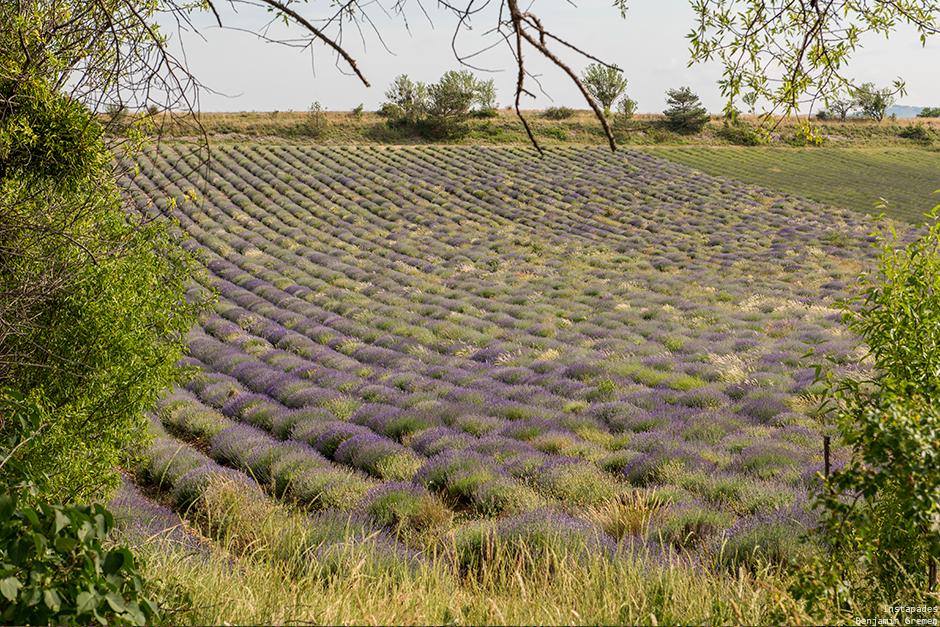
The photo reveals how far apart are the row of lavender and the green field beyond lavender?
53mm

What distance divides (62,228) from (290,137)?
46.5m

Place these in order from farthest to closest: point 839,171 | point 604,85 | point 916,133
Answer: point 916,133
point 604,85
point 839,171

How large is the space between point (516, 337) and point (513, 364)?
5.56 feet

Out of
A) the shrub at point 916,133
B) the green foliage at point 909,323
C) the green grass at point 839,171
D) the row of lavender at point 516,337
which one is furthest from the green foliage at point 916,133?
the green foliage at point 909,323

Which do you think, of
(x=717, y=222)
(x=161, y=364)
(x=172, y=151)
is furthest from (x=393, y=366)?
(x=172, y=151)

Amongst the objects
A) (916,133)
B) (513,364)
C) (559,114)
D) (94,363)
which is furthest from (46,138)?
(916,133)

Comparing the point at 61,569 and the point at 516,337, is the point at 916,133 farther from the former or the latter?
the point at 61,569

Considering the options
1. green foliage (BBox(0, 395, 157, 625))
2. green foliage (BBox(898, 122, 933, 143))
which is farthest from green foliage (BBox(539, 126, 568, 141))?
green foliage (BBox(0, 395, 157, 625))

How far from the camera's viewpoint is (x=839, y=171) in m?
38.0

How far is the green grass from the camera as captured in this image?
2998 centimetres

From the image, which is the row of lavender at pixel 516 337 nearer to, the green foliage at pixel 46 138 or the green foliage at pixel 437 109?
the green foliage at pixel 46 138

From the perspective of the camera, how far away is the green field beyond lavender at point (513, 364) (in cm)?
554

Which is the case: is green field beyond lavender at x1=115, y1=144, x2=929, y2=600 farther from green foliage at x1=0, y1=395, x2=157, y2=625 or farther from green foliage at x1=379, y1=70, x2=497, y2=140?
green foliage at x1=379, y1=70, x2=497, y2=140

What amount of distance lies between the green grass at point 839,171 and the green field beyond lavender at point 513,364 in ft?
15.3
